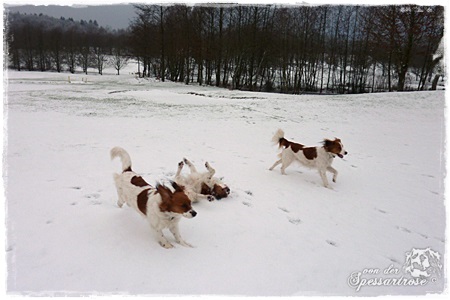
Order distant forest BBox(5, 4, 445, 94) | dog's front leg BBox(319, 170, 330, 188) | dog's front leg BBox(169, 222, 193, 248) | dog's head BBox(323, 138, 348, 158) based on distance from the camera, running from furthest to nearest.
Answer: distant forest BBox(5, 4, 445, 94)
dog's front leg BBox(319, 170, 330, 188)
dog's head BBox(323, 138, 348, 158)
dog's front leg BBox(169, 222, 193, 248)

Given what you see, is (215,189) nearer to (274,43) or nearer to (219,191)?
(219,191)

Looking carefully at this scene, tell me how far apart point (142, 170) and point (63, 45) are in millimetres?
78084

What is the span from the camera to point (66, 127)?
403 inches

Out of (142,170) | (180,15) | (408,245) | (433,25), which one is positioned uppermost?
(180,15)

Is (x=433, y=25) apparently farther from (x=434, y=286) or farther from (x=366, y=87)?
(x=434, y=286)

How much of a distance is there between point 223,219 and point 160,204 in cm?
137

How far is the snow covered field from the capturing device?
121 inches

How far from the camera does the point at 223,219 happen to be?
441 cm

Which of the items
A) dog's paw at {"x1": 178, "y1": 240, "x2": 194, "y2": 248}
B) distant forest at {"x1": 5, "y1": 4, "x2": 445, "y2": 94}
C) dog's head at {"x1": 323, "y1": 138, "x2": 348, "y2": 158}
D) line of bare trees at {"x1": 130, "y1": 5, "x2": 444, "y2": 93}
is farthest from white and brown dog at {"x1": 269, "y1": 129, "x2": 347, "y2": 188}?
line of bare trees at {"x1": 130, "y1": 5, "x2": 444, "y2": 93}

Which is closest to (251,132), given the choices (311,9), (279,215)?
(279,215)

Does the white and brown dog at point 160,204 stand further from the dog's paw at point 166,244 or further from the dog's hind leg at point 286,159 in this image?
the dog's hind leg at point 286,159
